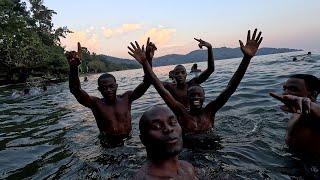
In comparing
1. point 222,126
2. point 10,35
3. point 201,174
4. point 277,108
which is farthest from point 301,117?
point 10,35

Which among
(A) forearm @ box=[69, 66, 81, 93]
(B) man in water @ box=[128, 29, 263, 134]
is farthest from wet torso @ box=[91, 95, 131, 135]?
(B) man in water @ box=[128, 29, 263, 134]

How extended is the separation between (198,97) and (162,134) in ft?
7.98

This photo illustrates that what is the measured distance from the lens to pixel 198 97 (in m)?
5.39

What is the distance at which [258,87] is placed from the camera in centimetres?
1338

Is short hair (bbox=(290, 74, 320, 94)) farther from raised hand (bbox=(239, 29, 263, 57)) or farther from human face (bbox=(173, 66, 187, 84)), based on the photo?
human face (bbox=(173, 66, 187, 84))

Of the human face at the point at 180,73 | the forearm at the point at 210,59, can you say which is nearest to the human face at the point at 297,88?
the forearm at the point at 210,59

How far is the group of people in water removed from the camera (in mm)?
3109

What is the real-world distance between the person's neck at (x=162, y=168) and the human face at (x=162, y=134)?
10 cm

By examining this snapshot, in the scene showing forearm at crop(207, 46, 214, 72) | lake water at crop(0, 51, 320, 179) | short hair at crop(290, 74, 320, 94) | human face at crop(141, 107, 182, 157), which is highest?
forearm at crop(207, 46, 214, 72)

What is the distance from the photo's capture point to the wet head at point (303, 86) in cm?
415

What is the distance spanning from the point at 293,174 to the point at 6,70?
35.2 m

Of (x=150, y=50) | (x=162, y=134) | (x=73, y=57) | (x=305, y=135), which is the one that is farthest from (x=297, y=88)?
(x=73, y=57)

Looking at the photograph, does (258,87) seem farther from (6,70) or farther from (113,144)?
(6,70)

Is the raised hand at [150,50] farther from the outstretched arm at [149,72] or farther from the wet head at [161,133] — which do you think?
the wet head at [161,133]
